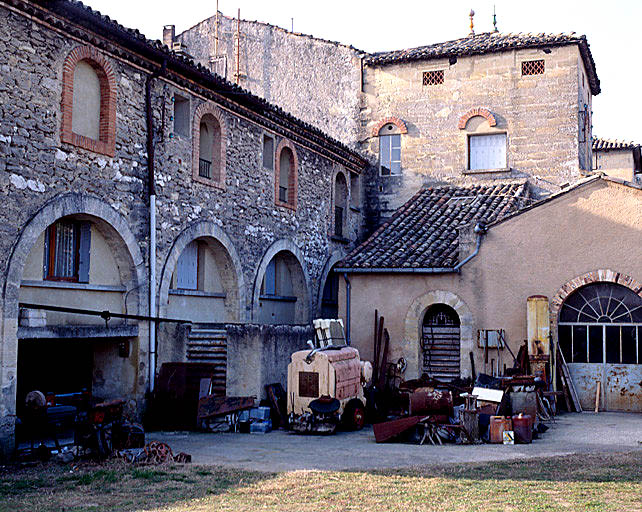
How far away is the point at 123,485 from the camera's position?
364 inches

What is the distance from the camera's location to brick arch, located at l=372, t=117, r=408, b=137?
76.9 ft

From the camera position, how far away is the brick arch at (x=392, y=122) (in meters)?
23.4

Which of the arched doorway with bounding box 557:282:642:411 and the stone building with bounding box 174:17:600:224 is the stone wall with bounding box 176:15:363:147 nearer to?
the stone building with bounding box 174:17:600:224

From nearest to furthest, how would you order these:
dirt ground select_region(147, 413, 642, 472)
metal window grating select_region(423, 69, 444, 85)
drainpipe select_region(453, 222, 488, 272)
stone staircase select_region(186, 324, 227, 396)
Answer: dirt ground select_region(147, 413, 642, 472), stone staircase select_region(186, 324, 227, 396), drainpipe select_region(453, 222, 488, 272), metal window grating select_region(423, 69, 444, 85)

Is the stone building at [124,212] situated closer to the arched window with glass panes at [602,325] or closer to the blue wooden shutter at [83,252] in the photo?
the blue wooden shutter at [83,252]

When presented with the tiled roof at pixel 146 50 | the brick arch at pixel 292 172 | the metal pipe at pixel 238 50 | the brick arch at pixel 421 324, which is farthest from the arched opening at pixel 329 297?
the metal pipe at pixel 238 50

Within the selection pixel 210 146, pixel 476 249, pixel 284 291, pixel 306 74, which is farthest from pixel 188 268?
pixel 306 74

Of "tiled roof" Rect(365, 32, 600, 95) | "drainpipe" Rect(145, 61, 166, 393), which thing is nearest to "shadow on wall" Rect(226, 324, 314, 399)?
"drainpipe" Rect(145, 61, 166, 393)

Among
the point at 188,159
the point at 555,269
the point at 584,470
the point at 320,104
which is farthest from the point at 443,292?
the point at 320,104

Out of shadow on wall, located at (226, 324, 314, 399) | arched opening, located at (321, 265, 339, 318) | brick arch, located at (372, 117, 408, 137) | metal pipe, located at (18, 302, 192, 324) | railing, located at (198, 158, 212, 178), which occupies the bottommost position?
shadow on wall, located at (226, 324, 314, 399)

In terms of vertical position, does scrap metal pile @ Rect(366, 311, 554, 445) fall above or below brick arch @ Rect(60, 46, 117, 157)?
below

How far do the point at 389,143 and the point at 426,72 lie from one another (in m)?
2.35

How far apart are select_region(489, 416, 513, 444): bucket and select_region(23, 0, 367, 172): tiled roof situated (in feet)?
27.2

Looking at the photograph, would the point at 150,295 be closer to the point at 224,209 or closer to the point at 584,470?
the point at 224,209
